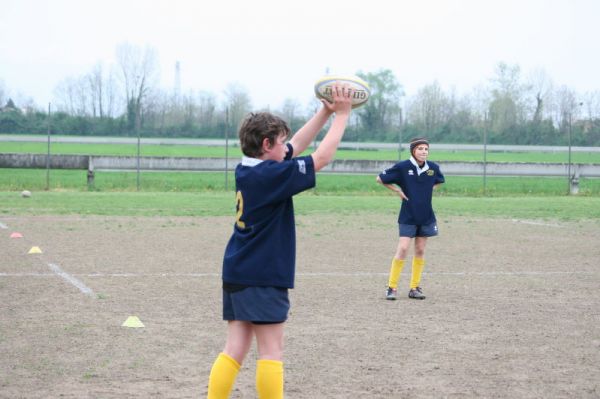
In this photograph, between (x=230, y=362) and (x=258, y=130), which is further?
(x=230, y=362)

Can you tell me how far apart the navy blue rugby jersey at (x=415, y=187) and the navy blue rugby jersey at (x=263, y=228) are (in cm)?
516

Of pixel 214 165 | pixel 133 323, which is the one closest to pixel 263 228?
pixel 133 323

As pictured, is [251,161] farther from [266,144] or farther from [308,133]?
[308,133]

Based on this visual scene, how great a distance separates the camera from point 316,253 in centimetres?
1323

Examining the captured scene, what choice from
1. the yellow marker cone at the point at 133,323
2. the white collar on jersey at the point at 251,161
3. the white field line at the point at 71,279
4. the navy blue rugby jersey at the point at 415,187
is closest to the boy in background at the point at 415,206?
the navy blue rugby jersey at the point at 415,187

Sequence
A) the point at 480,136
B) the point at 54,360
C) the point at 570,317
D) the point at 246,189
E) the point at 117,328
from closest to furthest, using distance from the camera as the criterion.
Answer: the point at 246,189 < the point at 54,360 < the point at 117,328 < the point at 570,317 < the point at 480,136

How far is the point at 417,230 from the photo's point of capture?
31.6 feet

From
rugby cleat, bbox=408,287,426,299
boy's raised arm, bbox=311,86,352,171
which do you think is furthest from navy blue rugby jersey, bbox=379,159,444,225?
boy's raised arm, bbox=311,86,352,171

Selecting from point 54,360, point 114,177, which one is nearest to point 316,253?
point 54,360

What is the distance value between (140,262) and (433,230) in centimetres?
433

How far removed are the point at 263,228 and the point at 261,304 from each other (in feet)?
1.31

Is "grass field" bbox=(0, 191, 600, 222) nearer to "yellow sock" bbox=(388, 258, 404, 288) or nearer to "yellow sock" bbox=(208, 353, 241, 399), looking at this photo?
"yellow sock" bbox=(388, 258, 404, 288)

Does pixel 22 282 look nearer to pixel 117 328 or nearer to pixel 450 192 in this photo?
pixel 117 328

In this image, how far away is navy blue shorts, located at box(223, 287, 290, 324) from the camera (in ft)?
14.6
